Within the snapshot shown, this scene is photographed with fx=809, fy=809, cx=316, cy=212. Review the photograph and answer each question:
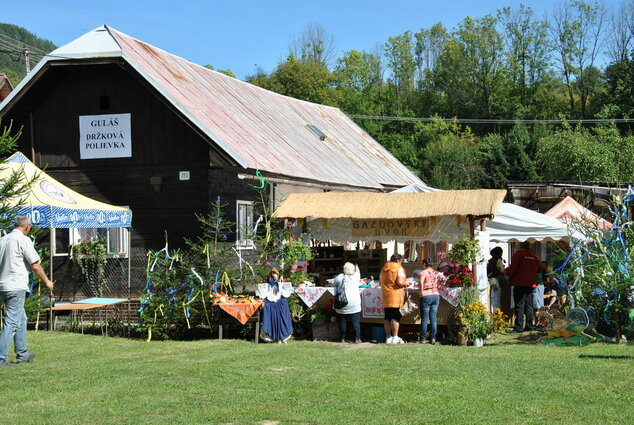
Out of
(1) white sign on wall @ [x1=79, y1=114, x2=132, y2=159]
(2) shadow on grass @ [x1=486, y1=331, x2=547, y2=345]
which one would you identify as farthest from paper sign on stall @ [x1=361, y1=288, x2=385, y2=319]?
(1) white sign on wall @ [x1=79, y1=114, x2=132, y2=159]

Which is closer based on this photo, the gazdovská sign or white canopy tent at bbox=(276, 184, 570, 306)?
white canopy tent at bbox=(276, 184, 570, 306)

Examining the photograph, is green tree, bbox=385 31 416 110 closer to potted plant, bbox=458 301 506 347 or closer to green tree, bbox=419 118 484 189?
green tree, bbox=419 118 484 189

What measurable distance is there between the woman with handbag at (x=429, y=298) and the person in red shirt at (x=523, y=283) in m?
2.47

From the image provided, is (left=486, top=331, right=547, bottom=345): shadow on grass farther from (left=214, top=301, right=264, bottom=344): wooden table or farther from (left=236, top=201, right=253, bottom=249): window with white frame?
(left=236, top=201, right=253, bottom=249): window with white frame

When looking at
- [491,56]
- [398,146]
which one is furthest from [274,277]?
[491,56]

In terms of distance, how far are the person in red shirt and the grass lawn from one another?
2.81 metres

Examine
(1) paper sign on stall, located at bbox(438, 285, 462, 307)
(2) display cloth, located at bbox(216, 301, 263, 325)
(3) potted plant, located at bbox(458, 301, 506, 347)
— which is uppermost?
(1) paper sign on stall, located at bbox(438, 285, 462, 307)

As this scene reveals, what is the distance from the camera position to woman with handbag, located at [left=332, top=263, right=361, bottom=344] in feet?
48.9

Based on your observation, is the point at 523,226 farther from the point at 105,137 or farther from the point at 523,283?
the point at 105,137

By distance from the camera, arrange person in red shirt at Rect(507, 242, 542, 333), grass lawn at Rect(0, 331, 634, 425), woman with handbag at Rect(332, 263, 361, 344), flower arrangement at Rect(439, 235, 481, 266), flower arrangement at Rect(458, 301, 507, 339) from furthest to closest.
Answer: person in red shirt at Rect(507, 242, 542, 333) < woman with handbag at Rect(332, 263, 361, 344) < flower arrangement at Rect(439, 235, 481, 266) < flower arrangement at Rect(458, 301, 507, 339) < grass lawn at Rect(0, 331, 634, 425)

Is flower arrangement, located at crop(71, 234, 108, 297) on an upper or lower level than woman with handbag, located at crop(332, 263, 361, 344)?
upper

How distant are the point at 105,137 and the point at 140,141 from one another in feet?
3.07

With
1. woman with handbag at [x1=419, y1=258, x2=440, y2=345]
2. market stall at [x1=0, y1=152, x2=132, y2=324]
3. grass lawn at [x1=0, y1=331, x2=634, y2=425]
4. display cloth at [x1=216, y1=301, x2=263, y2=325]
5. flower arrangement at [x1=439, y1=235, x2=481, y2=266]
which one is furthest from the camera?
market stall at [x1=0, y1=152, x2=132, y2=324]

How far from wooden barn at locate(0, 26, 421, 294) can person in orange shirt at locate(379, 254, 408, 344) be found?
183 inches
